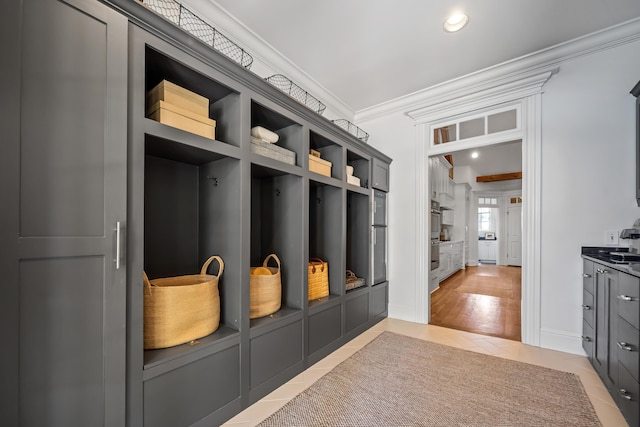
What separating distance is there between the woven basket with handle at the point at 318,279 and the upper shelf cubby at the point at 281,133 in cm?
92

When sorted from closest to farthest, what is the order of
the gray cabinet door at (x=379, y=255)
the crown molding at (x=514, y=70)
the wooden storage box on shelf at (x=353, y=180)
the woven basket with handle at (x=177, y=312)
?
the woven basket with handle at (x=177, y=312) < the crown molding at (x=514, y=70) < the wooden storage box on shelf at (x=353, y=180) < the gray cabinet door at (x=379, y=255)

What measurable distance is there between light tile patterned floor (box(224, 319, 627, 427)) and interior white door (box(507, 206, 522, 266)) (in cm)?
762

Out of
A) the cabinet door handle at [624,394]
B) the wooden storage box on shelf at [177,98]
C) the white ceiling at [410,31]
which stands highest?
the white ceiling at [410,31]

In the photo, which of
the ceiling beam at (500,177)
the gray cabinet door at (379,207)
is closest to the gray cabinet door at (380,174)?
the gray cabinet door at (379,207)

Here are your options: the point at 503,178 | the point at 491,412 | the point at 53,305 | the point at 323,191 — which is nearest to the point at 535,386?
the point at 491,412

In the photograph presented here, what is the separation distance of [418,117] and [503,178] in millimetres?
6528

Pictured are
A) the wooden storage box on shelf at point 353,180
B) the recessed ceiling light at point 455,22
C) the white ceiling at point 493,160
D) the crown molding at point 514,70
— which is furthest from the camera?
the white ceiling at point 493,160

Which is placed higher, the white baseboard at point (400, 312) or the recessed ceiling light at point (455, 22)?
the recessed ceiling light at point (455, 22)

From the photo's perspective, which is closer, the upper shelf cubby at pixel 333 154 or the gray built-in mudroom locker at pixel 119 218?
the gray built-in mudroom locker at pixel 119 218

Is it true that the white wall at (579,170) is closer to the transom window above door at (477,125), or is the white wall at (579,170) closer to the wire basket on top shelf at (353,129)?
the transom window above door at (477,125)

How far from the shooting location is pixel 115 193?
114cm

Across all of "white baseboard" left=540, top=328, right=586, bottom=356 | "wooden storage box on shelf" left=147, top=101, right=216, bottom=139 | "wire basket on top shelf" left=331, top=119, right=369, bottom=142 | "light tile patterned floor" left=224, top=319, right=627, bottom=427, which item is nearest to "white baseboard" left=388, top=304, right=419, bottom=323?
"light tile patterned floor" left=224, top=319, right=627, bottom=427

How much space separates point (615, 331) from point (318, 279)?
77.6 inches

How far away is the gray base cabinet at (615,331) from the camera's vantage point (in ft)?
4.63
